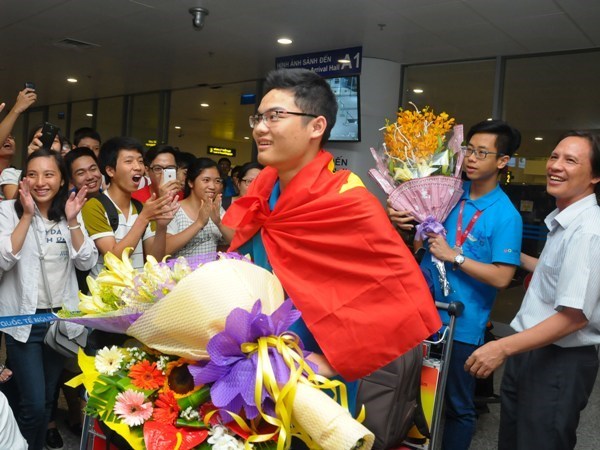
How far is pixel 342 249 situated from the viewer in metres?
1.54

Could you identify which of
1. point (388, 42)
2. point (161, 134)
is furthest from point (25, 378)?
point (161, 134)

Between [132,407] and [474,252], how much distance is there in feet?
6.78

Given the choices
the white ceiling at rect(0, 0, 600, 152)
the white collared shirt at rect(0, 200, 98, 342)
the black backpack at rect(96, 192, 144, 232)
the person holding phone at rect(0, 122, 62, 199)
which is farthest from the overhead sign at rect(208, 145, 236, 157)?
the white collared shirt at rect(0, 200, 98, 342)

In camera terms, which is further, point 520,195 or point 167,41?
point 167,41

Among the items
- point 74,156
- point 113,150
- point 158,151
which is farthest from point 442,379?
point 74,156

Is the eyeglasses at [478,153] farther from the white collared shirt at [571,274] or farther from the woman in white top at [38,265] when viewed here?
the woman in white top at [38,265]

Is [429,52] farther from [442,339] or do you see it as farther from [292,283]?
[292,283]

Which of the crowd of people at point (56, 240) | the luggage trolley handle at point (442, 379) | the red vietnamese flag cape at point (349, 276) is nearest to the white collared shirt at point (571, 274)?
the luggage trolley handle at point (442, 379)

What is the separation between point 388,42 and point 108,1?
3389 mm

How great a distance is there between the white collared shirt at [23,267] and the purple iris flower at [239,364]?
1842 millimetres

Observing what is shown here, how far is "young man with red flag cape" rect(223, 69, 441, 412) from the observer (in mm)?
1468

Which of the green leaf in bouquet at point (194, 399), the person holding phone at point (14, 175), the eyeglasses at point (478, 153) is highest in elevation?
the eyeglasses at point (478, 153)

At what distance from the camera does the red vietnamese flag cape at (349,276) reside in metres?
1.46

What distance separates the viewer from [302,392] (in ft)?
3.96
